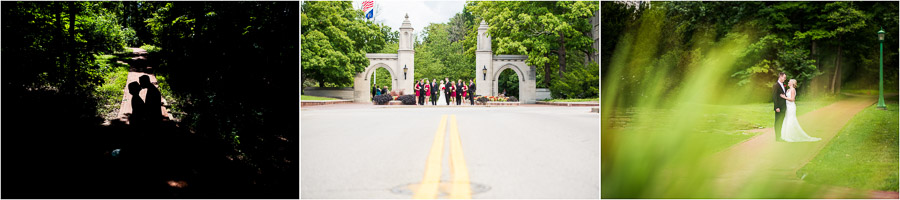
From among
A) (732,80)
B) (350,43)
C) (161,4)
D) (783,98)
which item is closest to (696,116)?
(732,80)

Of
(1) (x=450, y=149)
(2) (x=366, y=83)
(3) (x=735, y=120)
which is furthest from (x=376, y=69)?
(3) (x=735, y=120)

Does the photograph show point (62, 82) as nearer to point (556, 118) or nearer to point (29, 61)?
point (29, 61)

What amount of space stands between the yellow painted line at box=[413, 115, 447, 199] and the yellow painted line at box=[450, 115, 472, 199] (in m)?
0.07

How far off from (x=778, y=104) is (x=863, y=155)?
1091mm

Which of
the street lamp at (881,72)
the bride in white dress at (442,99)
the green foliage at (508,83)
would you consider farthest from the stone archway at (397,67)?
the street lamp at (881,72)

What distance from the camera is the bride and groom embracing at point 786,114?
402 cm

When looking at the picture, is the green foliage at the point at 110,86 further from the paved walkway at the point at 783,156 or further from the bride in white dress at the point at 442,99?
the paved walkway at the point at 783,156

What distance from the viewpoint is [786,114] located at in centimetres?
416

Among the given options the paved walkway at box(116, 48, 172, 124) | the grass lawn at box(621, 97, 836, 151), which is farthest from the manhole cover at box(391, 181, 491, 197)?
the paved walkway at box(116, 48, 172, 124)

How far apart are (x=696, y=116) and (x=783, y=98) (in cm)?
96

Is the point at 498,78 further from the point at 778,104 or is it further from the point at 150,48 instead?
the point at 150,48

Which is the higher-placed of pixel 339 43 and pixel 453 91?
pixel 339 43

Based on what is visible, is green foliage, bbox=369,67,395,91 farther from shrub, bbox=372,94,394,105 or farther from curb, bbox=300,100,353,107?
curb, bbox=300,100,353,107

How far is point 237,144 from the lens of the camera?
3912mm
